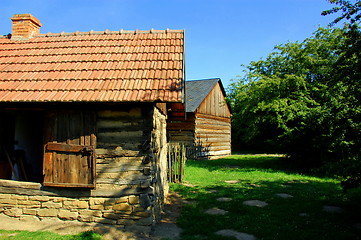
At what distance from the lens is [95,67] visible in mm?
6184

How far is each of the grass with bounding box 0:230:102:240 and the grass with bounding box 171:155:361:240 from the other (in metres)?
1.79

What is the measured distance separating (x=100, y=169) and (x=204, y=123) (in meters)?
14.1

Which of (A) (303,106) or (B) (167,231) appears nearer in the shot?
(B) (167,231)

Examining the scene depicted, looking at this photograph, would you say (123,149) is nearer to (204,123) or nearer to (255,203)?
(255,203)

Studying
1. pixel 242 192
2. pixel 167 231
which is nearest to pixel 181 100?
pixel 167 231

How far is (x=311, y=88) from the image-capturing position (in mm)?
13383

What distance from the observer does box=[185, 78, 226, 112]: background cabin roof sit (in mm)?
17644

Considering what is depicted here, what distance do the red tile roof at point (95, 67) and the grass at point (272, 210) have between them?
289cm

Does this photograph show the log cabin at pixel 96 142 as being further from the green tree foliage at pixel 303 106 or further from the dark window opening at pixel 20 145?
the green tree foliage at pixel 303 106

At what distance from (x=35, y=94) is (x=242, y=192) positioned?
6331mm

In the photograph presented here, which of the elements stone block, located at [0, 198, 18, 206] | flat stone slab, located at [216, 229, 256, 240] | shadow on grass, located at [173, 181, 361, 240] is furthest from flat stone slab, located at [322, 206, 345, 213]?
stone block, located at [0, 198, 18, 206]

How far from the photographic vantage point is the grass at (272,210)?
507 cm

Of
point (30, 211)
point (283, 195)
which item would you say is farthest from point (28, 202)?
point (283, 195)

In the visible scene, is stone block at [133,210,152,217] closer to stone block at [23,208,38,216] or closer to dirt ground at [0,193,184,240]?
dirt ground at [0,193,184,240]
